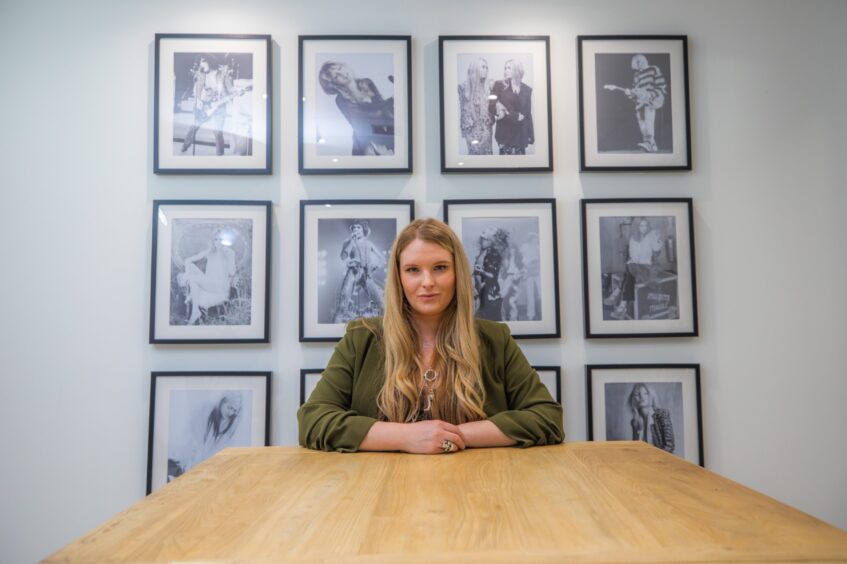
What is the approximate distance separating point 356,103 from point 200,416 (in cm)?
148

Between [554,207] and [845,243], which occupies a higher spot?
[554,207]

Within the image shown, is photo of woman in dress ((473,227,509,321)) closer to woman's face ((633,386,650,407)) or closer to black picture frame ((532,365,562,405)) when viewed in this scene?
black picture frame ((532,365,562,405))

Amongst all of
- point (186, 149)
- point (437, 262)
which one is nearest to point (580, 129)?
point (437, 262)

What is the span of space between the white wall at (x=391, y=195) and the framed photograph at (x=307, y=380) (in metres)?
0.04

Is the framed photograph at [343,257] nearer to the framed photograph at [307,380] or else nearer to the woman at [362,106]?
the framed photograph at [307,380]

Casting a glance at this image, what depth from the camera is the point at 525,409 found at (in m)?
1.72

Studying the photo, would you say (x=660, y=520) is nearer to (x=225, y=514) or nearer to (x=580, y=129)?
(x=225, y=514)

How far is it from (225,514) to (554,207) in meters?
1.90

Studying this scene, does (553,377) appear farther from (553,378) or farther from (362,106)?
(362,106)

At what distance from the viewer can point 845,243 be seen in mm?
2510

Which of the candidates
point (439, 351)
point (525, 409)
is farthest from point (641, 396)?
point (439, 351)

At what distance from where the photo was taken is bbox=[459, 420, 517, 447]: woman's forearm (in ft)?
4.87

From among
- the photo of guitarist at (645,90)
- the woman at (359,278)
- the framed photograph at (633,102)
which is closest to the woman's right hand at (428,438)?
the woman at (359,278)

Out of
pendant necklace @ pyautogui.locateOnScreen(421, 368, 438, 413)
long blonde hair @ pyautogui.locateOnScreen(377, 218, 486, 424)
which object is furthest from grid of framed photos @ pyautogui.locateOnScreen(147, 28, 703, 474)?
pendant necklace @ pyautogui.locateOnScreen(421, 368, 438, 413)
